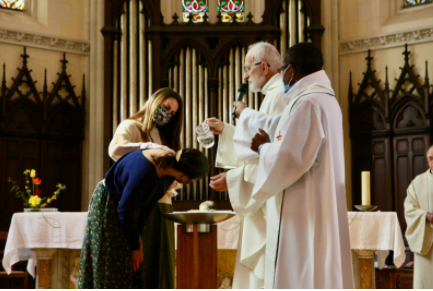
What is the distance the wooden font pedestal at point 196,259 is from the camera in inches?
125

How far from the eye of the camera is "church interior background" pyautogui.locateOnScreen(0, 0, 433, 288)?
854 cm

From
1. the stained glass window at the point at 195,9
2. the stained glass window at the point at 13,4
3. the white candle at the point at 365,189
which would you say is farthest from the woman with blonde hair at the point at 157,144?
the stained glass window at the point at 13,4

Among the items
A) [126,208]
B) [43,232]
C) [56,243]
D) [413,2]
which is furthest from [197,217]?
[413,2]

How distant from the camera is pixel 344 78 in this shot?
9234 millimetres

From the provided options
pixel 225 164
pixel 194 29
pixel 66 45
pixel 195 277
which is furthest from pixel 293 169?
pixel 66 45

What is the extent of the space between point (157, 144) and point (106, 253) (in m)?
0.81

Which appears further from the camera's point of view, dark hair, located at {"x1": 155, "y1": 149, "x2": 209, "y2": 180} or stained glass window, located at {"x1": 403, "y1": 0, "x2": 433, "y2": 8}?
stained glass window, located at {"x1": 403, "y1": 0, "x2": 433, "y2": 8}

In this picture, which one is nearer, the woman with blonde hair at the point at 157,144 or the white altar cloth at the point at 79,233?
the woman with blonde hair at the point at 157,144

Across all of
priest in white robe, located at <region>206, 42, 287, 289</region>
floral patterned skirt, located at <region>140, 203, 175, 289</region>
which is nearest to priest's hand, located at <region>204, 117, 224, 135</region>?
priest in white robe, located at <region>206, 42, 287, 289</region>

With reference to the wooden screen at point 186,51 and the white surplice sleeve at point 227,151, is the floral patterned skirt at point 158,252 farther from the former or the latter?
the wooden screen at point 186,51

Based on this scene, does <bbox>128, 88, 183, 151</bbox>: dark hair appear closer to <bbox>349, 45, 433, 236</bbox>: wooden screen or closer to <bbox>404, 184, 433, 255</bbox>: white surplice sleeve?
<bbox>404, 184, 433, 255</bbox>: white surplice sleeve

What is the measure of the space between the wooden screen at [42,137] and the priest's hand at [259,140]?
246 inches

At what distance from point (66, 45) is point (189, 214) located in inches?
269

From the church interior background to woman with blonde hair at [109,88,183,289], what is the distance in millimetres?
4565
